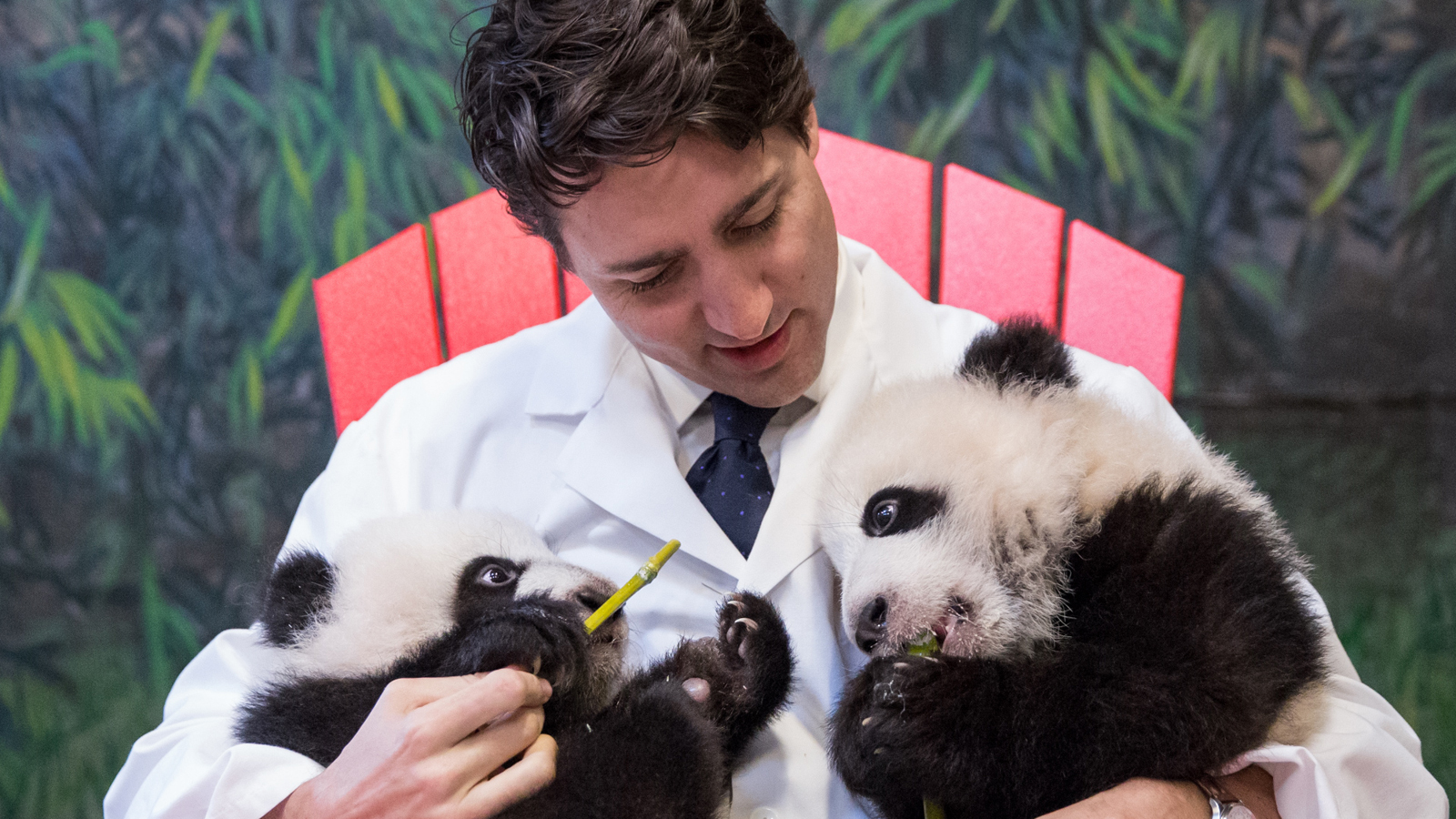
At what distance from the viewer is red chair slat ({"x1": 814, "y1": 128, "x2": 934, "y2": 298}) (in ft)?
8.55

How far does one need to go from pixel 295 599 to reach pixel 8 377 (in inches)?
78.6

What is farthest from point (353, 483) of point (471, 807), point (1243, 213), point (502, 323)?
point (1243, 213)

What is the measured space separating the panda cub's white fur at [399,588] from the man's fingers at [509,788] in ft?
0.79

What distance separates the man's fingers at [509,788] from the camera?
4.17 ft

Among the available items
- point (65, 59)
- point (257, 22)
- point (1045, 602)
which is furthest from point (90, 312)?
point (1045, 602)

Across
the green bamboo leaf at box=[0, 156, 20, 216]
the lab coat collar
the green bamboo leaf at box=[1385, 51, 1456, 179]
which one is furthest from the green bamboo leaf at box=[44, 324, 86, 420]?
the green bamboo leaf at box=[1385, 51, 1456, 179]

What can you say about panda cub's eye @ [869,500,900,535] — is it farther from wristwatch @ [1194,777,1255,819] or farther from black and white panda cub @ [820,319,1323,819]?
wristwatch @ [1194,777,1255,819]

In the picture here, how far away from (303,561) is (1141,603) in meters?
1.23

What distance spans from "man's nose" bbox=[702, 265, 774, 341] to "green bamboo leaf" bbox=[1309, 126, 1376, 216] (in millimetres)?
1856

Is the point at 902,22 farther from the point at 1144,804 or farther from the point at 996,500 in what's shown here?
the point at 1144,804

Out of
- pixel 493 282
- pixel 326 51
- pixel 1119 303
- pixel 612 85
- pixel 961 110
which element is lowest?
pixel 1119 303

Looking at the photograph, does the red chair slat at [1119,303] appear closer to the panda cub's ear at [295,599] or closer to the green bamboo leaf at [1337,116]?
the green bamboo leaf at [1337,116]

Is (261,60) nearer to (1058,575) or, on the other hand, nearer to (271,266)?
(271,266)

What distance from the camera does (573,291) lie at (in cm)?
266
